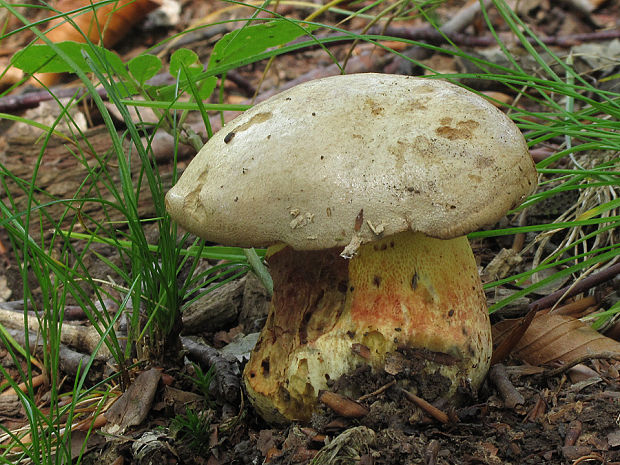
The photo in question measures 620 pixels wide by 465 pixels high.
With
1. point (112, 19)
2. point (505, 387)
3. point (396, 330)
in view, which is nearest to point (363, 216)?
point (396, 330)

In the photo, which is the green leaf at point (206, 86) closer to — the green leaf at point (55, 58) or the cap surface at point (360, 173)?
the green leaf at point (55, 58)

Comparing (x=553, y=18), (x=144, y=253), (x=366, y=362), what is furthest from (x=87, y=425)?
(x=553, y=18)

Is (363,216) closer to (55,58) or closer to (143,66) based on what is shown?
(143,66)

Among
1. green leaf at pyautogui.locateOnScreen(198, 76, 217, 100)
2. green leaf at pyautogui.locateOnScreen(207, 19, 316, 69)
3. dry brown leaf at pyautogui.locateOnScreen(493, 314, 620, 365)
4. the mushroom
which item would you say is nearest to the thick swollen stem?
the mushroom

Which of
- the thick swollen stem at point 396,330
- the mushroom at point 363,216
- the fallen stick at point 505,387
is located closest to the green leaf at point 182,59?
the mushroom at point 363,216

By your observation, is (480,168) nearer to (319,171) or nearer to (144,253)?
(319,171)

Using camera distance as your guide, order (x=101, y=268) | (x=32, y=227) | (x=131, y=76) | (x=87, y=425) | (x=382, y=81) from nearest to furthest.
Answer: (x=382, y=81) → (x=87, y=425) → (x=131, y=76) → (x=101, y=268) → (x=32, y=227)
